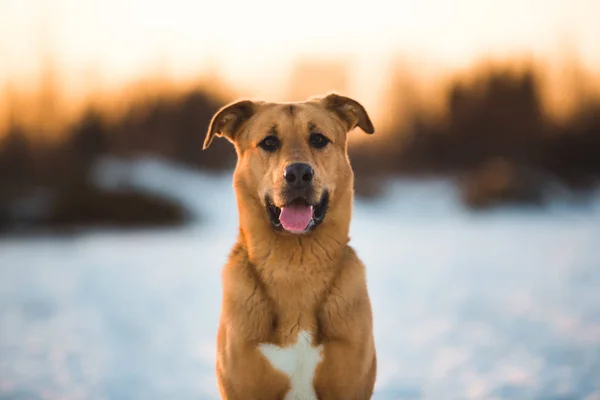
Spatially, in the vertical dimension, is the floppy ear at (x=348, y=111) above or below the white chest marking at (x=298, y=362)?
above

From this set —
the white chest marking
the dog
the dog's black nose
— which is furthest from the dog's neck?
the white chest marking

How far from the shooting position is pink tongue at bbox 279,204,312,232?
3.82 meters

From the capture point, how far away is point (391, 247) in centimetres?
1673

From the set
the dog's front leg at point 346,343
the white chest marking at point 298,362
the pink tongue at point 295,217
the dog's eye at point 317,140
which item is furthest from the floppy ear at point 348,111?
the white chest marking at point 298,362

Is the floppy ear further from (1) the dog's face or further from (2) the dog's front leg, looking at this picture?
(2) the dog's front leg

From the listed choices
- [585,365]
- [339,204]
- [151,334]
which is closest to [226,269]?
[339,204]

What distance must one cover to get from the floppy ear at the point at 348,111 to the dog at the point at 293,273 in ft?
0.20

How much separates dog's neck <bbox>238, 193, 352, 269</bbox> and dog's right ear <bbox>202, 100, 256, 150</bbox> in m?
0.52

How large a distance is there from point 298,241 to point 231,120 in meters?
0.89

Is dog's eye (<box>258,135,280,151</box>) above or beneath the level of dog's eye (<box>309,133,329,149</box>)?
beneath

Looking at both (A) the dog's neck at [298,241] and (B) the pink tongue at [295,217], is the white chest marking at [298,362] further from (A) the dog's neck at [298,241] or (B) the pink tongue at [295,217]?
(B) the pink tongue at [295,217]

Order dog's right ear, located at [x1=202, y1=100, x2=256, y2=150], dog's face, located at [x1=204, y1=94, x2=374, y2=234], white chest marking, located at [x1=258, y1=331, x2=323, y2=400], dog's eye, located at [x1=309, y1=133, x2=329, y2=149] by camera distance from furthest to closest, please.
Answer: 1. dog's right ear, located at [x1=202, y1=100, x2=256, y2=150]
2. dog's eye, located at [x1=309, y1=133, x2=329, y2=149]
3. dog's face, located at [x1=204, y1=94, x2=374, y2=234]
4. white chest marking, located at [x1=258, y1=331, x2=323, y2=400]

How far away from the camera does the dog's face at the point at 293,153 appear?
3783mm

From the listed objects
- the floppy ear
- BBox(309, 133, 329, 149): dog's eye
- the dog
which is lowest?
the dog
